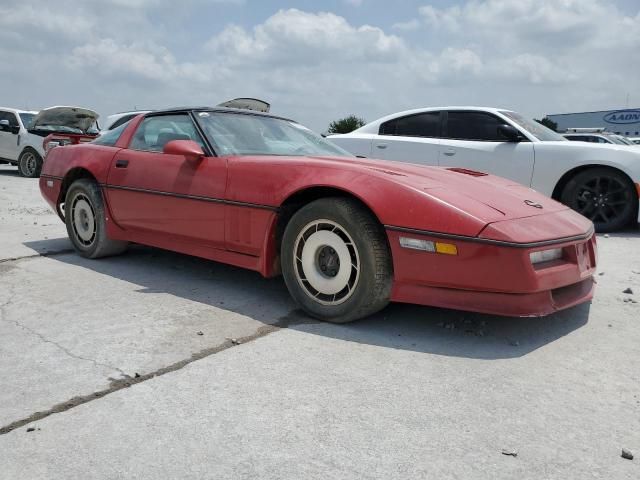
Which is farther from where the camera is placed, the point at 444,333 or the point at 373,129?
the point at 373,129

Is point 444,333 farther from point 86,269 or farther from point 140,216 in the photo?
point 86,269

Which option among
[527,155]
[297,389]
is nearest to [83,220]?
[297,389]

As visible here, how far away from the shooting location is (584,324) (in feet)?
10.6

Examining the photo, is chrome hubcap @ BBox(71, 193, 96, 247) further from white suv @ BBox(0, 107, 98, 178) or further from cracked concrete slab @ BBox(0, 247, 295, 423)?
white suv @ BBox(0, 107, 98, 178)

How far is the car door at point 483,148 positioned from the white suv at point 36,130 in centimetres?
871

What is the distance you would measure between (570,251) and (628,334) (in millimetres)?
560

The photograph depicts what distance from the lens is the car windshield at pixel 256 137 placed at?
12.7ft

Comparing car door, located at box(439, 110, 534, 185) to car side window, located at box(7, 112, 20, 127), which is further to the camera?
car side window, located at box(7, 112, 20, 127)

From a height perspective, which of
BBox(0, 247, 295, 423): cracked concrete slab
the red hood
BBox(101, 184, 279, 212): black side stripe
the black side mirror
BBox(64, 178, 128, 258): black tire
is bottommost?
BBox(0, 247, 295, 423): cracked concrete slab

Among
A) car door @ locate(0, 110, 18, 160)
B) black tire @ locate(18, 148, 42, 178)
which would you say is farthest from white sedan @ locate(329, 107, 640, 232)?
car door @ locate(0, 110, 18, 160)

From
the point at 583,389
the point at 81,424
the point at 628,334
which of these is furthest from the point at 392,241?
the point at 81,424

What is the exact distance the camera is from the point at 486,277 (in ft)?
9.04

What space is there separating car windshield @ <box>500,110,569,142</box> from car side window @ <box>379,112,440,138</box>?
0.80 meters

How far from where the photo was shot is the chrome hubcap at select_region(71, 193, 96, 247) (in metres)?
4.68
